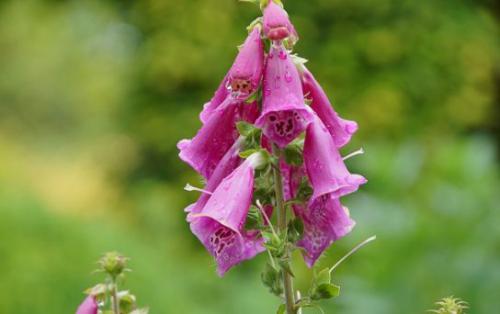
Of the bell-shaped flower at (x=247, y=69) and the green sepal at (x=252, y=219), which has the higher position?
the bell-shaped flower at (x=247, y=69)

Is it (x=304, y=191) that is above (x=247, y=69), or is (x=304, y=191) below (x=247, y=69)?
below

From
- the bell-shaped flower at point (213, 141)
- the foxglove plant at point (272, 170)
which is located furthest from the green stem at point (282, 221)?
the bell-shaped flower at point (213, 141)

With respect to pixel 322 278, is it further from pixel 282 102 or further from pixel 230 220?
pixel 282 102

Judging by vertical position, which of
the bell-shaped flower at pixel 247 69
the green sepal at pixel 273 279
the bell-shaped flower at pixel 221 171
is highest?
the bell-shaped flower at pixel 247 69

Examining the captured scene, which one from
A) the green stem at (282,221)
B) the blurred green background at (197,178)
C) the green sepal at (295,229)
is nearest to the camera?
the green stem at (282,221)

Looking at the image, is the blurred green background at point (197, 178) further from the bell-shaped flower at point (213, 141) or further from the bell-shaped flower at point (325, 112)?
the bell-shaped flower at point (325, 112)

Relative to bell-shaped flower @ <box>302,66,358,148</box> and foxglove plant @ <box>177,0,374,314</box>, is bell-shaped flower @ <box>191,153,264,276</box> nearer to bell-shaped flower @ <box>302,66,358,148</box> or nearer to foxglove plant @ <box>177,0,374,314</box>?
foxglove plant @ <box>177,0,374,314</box>

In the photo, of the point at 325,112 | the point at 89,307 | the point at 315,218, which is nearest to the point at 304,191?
the point at 315,218
